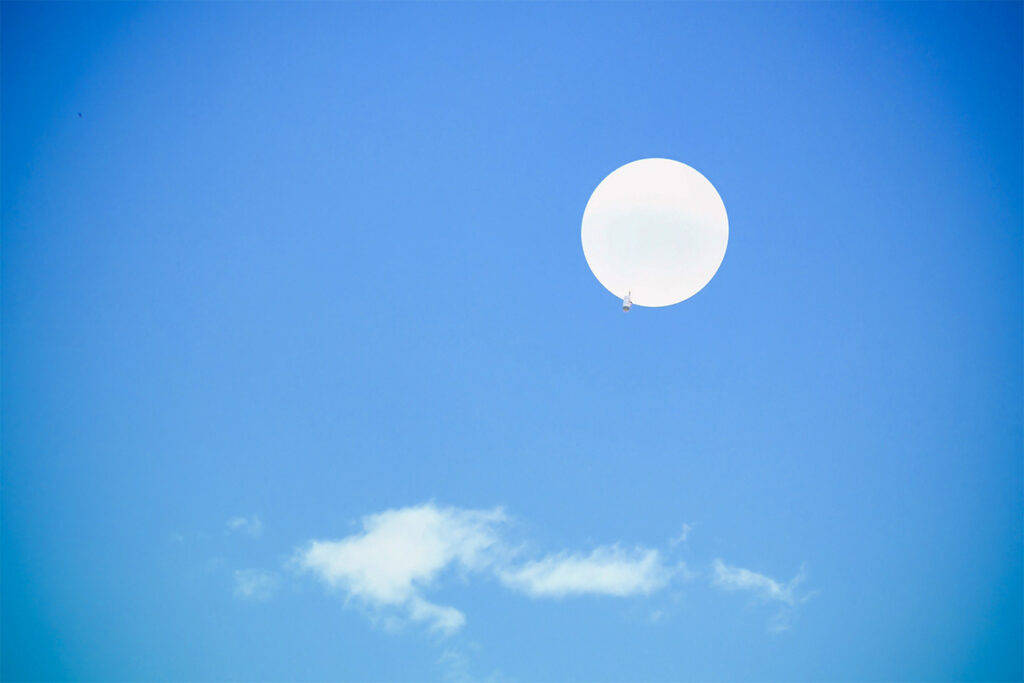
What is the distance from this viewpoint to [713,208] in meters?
6.36

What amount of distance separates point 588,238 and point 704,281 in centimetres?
97

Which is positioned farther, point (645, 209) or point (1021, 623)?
point (1021, 623)

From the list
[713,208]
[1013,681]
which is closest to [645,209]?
[713,208]

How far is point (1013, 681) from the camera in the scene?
13.3 m

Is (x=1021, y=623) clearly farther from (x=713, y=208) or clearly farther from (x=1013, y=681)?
(x=713, y=208)

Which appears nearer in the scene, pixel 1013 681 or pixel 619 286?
pixel 619 286

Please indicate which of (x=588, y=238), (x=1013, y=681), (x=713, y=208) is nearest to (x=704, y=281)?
(x=713, y=208)

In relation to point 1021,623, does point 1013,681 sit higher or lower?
lower

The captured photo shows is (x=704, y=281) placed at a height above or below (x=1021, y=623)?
below

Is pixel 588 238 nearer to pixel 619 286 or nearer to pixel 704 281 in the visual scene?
pixel 619 286

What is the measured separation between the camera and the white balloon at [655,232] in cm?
618

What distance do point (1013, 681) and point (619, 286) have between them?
11550 mm

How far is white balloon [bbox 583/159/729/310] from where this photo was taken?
243 inches

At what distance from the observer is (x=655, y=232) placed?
20.2 feet
